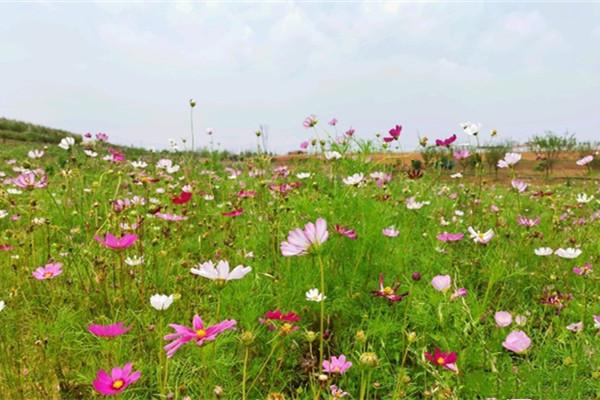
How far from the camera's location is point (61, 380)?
4.84 ft

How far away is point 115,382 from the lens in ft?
3.29

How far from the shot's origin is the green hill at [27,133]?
471 inches

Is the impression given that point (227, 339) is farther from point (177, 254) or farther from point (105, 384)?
point (177, 254)

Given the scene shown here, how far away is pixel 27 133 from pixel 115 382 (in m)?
13.2

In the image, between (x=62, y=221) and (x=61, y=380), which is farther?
(x=62, y=221)

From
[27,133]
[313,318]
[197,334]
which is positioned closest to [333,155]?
[313,318]

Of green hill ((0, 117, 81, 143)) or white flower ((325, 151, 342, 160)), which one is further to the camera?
green hill ((0, 117, 81, 143))

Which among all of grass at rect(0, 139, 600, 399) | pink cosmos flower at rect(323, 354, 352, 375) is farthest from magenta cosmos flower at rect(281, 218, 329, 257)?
pink cosmos flower at rect(323, 354, 352, 375)

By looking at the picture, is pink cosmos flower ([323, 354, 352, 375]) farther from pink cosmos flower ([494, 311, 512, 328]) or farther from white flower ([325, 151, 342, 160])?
white flower ([325, 151, 342, 160])

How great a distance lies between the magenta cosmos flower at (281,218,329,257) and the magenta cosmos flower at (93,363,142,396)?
0.41 meters

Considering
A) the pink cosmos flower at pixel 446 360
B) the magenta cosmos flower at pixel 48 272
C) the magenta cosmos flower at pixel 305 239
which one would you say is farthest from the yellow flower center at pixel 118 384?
the magenta cosmos flower at pixel 48 272

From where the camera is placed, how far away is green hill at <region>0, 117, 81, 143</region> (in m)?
12.0

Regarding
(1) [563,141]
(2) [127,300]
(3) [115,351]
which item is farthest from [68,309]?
(1) [563,141]

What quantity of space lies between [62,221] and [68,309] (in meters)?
1.66
